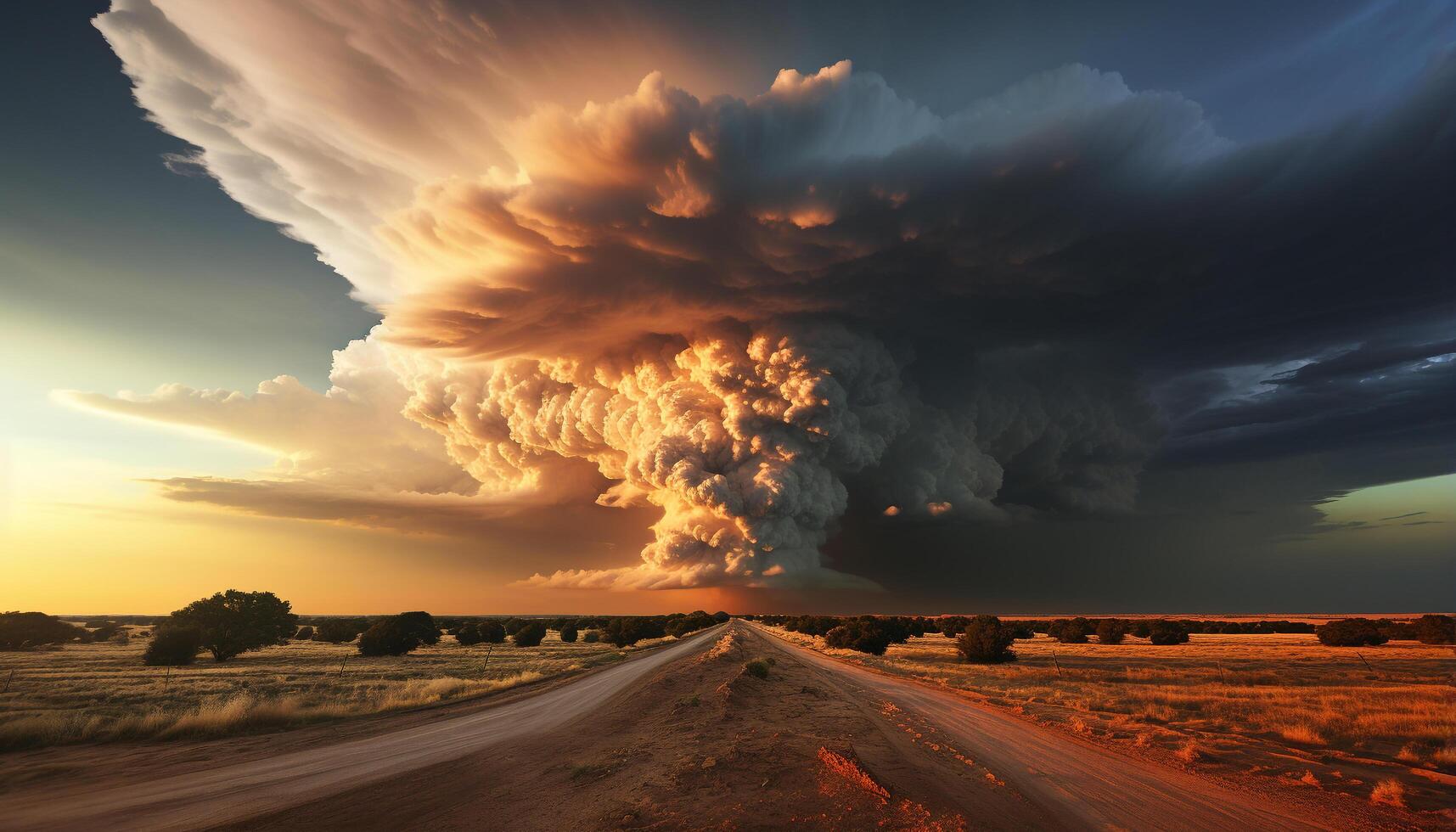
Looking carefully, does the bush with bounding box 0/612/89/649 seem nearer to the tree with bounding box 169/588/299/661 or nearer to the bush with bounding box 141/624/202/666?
the tree with bounding box 169/588/299/661

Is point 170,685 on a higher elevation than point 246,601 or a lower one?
lower

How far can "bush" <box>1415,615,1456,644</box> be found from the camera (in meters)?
57.2

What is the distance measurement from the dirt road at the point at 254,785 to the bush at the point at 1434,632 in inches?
3347

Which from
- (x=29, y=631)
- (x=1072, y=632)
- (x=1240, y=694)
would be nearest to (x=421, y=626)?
(x=29, y=631)

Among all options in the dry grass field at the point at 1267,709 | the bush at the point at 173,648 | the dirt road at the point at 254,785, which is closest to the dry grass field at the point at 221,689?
the bush at the point at 173,648

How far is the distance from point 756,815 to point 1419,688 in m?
36.8

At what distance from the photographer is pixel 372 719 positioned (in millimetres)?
21312

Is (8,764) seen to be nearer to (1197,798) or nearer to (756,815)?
(756,815)

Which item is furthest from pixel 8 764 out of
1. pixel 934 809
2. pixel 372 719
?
pixel 934 809

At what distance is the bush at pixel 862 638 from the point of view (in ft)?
193

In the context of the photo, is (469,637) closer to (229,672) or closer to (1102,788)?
(229,672)

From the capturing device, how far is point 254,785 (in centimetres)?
1281

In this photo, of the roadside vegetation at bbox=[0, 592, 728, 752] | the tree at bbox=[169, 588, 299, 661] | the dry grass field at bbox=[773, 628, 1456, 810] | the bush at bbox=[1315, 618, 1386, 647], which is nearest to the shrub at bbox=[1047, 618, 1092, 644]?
the bush at bbox=[1315, 618, 1386, 647]

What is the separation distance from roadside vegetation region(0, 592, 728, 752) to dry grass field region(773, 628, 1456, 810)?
85.0 ft
